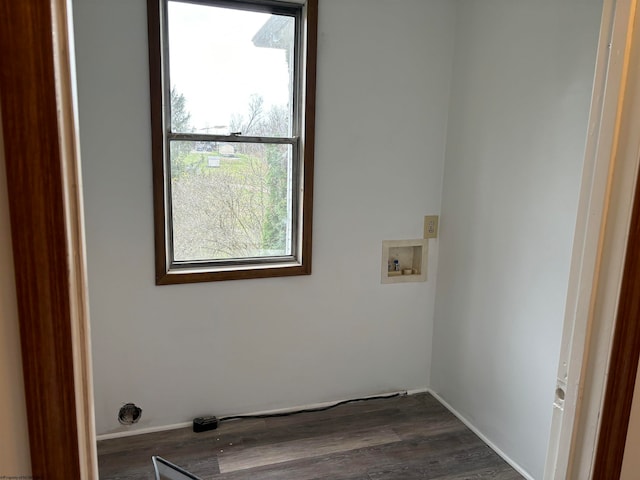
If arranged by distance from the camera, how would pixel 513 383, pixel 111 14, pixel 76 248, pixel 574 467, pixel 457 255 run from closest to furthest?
pixel 76 248
pixel 574 467
pixel 111 14
pixel 513 383
pixel 457 255

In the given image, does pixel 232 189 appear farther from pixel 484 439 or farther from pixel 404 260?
pixel 484 439

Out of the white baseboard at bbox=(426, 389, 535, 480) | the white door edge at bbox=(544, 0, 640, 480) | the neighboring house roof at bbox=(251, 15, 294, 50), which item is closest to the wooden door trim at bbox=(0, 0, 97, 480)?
the white door edge at bbox=(544, 0, 640, 480)

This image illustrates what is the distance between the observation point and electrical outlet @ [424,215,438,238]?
2.65 metres

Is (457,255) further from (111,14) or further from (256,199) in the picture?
(111,14)

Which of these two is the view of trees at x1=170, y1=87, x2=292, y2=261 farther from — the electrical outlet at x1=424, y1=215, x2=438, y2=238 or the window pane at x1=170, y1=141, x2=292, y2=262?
the electrical outlet at x1=424, y1=215, x2=438, y2=238

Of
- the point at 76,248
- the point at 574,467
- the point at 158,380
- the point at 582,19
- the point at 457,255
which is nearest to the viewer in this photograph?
the point at 76,248

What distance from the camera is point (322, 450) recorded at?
2.24m

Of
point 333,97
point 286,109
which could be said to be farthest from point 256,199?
point 333,97

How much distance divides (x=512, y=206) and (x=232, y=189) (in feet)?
4.50

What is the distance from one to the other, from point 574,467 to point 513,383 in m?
1.28

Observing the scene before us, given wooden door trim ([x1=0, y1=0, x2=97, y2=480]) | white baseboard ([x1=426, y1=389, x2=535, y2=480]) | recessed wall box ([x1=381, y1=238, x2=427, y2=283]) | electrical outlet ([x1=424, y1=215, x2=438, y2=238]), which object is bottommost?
white baseboard ([x1=426, y1=389, x2=535, y2=480])

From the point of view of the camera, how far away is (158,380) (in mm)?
2314

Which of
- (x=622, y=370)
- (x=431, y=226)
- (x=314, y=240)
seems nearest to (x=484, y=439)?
(x=431, y=226)

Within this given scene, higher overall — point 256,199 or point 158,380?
point 256,199
